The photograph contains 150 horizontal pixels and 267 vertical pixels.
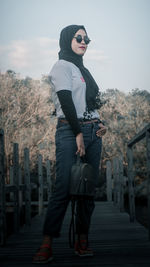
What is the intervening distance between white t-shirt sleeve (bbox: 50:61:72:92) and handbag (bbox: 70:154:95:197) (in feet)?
1.74

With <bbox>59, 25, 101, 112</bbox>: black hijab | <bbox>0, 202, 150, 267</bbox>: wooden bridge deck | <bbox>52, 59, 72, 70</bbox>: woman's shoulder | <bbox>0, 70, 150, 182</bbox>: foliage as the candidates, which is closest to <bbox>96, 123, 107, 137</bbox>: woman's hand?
<bbox>59, 25, 101, 112</bbox>: black hijab

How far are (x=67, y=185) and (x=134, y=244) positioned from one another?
1119 millimetres

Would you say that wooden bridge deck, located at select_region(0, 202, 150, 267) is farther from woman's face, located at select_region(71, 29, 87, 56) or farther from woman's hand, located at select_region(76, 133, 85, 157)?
woman's face, located at select_region(71, 29, 87, 56)

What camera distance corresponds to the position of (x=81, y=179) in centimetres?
273

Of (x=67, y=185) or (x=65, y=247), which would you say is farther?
(x=65, y=247)

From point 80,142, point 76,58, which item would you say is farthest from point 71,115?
point 76,58

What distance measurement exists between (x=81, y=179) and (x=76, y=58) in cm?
99

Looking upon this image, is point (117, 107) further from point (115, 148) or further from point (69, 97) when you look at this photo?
point (69, 97)

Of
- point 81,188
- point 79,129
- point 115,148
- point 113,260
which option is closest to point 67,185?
point 81,188

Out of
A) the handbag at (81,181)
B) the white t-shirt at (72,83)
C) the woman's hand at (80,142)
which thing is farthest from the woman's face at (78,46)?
the handbag at (81,181)

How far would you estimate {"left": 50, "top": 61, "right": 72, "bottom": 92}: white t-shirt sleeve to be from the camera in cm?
285

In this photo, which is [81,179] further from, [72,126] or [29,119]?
[29,119]

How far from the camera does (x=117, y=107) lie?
75.5 ft

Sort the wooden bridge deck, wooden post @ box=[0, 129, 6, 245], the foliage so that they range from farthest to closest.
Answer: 1. the foliage
2. wooden post @ box=[0, 129, 6, 245]
3. the wooden bridge deck
